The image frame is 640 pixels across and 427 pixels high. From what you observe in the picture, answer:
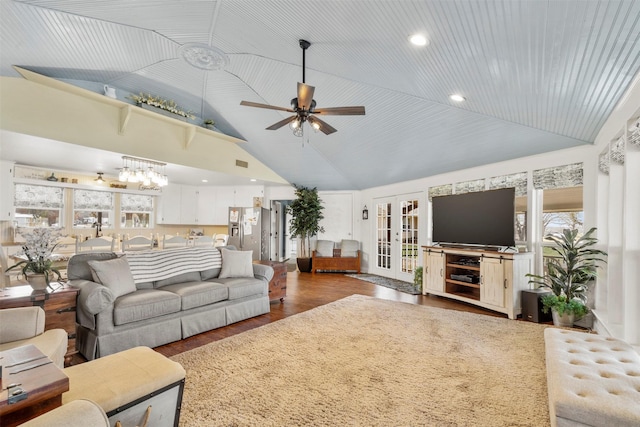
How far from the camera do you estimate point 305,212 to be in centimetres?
808

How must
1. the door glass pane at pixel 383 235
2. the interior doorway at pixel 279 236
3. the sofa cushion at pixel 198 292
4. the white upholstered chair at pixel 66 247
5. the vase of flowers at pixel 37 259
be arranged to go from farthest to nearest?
the interior doorway at pixel 279 236 < the door glass pane at pixel 383 235 < the white upholstered chair at pixel 66 247 < the sofa cushion at pixel 198 292 < the vase of flowers at pixel 37 259

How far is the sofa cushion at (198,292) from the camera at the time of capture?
10.8ft

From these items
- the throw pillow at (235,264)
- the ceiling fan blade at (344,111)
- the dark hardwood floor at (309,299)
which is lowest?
the dark hardwood floor at (309,299)

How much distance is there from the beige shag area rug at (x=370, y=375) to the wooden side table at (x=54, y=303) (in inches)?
37.4

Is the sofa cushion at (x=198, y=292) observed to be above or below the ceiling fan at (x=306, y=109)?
below

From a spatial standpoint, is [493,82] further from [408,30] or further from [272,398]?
[272,398]

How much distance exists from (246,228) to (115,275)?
4418 mm

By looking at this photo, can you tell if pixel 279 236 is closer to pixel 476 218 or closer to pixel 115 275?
pixel 476 218

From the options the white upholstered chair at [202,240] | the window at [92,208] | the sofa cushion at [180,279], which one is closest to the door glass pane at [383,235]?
the white upholstered chair at [202,240]

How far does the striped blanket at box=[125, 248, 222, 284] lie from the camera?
3.43m

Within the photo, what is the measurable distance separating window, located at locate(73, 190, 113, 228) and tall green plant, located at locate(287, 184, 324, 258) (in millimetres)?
4239

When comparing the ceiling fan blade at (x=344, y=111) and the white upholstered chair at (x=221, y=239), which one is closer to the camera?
the ceiling fan blade at (x=344, y=111)

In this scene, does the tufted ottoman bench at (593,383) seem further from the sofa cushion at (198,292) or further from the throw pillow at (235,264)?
the throw pillow at (235,264)

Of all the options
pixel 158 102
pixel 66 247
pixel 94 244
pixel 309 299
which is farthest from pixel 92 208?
pixel 309 299
